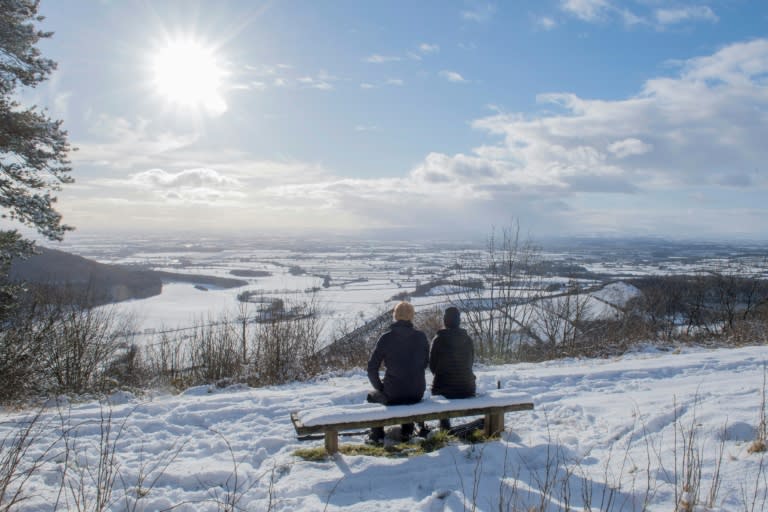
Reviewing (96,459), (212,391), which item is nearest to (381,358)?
(96,459)

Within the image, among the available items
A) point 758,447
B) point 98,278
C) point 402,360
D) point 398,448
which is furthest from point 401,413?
point 98,278

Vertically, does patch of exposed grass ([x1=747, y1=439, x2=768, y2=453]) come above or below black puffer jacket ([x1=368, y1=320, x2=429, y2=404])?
below

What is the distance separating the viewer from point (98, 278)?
31.8 meters

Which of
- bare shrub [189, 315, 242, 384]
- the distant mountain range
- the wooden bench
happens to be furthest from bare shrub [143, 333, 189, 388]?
the wooden bench

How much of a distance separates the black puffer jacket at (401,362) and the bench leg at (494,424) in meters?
0.86

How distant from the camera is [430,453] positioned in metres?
4.67

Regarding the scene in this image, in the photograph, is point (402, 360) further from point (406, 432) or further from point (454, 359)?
point (406, 432)

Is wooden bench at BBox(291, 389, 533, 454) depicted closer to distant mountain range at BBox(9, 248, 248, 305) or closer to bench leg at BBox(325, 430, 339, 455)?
bench leg at BBox(325, 430, 339, 455)

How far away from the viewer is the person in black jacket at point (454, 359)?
5.37m

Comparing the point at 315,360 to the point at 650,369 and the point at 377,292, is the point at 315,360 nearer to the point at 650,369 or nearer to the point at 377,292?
the point at 650,369

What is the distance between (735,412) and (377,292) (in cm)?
4151

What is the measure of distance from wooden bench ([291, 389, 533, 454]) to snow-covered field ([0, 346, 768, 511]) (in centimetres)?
27

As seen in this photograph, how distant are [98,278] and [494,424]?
3458cm

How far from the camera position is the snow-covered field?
3547mm
